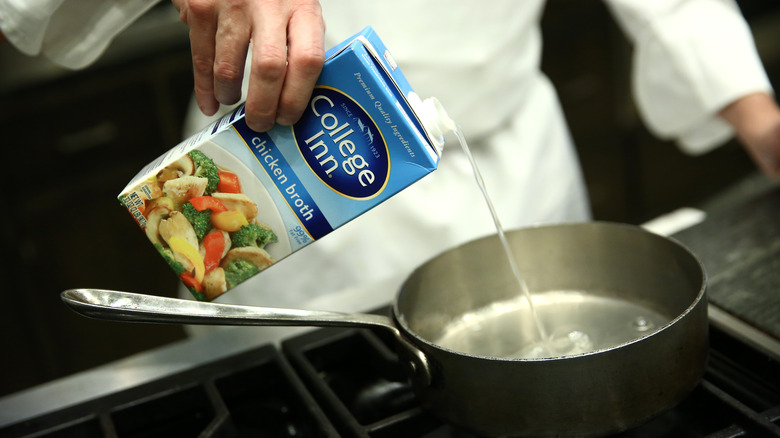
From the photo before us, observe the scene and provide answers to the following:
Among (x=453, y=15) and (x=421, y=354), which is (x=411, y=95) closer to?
(x=421, y=354)

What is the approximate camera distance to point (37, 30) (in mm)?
700

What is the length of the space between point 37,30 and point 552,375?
1.92ft

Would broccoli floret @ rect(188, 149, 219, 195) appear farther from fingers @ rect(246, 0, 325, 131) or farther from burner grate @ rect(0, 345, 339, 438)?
burner grate @ rect(0, 345, 339, 438)

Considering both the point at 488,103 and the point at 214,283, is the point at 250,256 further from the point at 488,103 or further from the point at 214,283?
the point at 488,103

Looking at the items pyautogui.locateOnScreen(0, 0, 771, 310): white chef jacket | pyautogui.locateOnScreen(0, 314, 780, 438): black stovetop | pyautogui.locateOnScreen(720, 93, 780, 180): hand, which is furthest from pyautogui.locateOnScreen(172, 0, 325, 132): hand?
pyautogui.locateOnScreen(720, 93, 780, 180): hand

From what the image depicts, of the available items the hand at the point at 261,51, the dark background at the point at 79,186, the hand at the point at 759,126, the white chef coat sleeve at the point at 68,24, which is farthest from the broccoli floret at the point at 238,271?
the dark background at the point at 79,186

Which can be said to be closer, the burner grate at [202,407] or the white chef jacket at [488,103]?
the burner grate at [202,407]

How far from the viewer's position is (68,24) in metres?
0.73

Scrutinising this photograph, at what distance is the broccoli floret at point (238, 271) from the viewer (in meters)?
0.53

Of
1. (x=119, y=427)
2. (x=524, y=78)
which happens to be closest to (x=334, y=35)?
(x=524, y=78)


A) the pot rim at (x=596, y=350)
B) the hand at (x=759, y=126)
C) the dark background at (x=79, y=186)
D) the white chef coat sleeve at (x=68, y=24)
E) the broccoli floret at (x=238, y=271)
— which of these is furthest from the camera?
the dark background at (x=79, y=186)

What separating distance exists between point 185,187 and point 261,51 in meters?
0.11

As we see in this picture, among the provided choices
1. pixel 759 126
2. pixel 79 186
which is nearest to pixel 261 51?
pixel 759 126

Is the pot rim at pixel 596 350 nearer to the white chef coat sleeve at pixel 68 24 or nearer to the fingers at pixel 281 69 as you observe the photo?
the fingers at pixel 281 69
